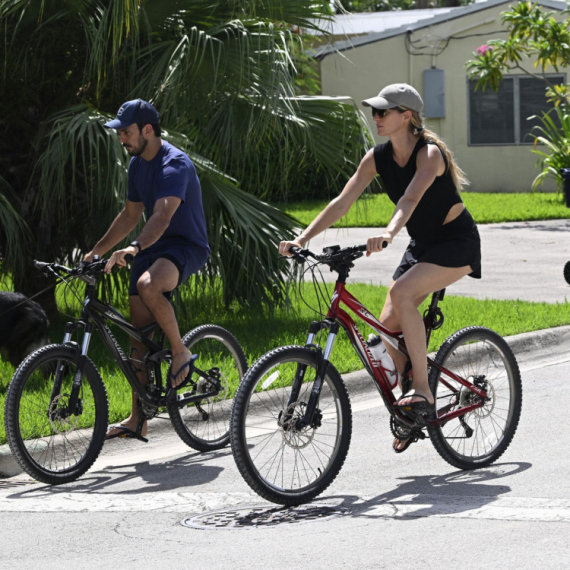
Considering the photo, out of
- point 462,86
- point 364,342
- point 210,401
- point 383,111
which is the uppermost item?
point 462,86

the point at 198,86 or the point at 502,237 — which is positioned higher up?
the point at 198,86

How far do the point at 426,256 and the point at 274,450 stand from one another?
3.95 ft

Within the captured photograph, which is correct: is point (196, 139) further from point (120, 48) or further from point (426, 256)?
point (426, 256)

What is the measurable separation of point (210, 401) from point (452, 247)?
5.87 feet

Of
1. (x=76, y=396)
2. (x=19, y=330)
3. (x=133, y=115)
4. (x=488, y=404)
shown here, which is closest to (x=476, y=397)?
(x=488, y=404)

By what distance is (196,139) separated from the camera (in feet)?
31.2

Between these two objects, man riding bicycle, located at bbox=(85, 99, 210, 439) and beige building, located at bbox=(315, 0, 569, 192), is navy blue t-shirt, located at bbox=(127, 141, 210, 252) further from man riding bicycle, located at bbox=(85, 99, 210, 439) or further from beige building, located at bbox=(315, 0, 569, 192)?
beige building, located at bbox=(315, 0, 569, 192)

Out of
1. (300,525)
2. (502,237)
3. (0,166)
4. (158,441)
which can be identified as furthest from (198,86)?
(502,237)

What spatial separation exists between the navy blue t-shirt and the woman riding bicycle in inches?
35.3

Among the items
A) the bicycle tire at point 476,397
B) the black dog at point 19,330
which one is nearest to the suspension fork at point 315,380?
the bicycle tire at point 476,397

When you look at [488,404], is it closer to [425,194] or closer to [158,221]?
[425,194]

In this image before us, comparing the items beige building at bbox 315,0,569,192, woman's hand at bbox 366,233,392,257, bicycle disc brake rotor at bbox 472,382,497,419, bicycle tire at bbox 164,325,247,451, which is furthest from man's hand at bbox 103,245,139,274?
beige building at bbox 315,0,569,192

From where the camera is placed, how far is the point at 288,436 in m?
5.12

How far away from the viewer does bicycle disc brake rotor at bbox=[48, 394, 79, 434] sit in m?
5.70
